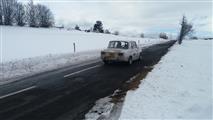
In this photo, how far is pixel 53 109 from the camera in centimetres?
656

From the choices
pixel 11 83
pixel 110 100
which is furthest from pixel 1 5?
pixel 110 100

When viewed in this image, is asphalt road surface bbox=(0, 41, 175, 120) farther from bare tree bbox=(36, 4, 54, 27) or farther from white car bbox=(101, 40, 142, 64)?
bare tree bbox=(36, 4, 54, 27)

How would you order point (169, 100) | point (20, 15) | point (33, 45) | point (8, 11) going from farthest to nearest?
point (20, 15), point (8, 11), point (33, 45), point (169, 100)

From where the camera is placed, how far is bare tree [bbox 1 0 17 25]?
65.6 m

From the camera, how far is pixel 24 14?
72.4 m

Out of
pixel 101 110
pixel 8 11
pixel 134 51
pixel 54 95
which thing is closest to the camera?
pixel 101 110

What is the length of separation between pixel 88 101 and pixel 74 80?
3492 mm

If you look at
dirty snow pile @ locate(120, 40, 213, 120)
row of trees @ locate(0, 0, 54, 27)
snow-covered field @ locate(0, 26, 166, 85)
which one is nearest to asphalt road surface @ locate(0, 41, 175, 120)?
dirty snow pile @ locate(120, 40, 213, 120)

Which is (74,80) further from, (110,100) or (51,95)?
(110,100)

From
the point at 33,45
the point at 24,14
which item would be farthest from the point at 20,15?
the point at 33,45

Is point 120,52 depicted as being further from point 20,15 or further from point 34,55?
point 20,15

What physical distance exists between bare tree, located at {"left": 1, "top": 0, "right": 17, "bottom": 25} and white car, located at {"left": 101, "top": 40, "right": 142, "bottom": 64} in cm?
5563

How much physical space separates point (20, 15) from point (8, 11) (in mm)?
3703

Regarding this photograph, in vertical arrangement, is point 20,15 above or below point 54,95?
above
